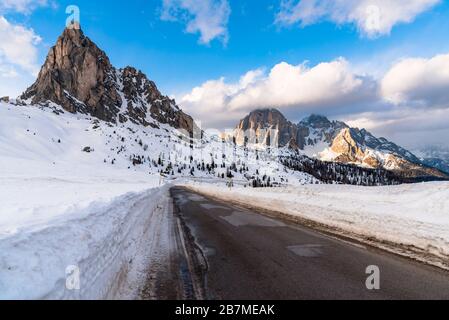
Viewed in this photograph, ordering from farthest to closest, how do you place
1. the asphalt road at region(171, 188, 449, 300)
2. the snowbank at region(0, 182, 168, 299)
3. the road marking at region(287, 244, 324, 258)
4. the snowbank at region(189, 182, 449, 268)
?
the snowbank at region(189, 182, 449, 268)
the road marking at region(287, 244, 324, 258)
the asphalt road at region(171, 188, 449, 300)
the snowbank at region(0, 182, 168, 299)

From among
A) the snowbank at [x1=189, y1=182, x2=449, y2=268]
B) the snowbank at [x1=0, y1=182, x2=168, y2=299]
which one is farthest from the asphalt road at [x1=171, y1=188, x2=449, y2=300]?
the snowbank at [x1=0, y1=182, x2=168, y2=299]

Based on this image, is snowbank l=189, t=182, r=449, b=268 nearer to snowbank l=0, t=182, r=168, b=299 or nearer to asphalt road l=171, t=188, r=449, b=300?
asphalt road l=171, t=188, r=449, b=300

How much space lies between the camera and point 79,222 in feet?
27.6

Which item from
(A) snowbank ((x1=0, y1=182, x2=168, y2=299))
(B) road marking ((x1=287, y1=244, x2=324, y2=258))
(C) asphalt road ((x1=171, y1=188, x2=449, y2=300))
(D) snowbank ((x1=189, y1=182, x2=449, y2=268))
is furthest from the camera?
(D) snowbank ((x1=189, y1=182, x2=449, y2=268))

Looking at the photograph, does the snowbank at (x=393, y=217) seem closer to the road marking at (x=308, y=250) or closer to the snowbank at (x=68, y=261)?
the road marking at (x=308, y=250)

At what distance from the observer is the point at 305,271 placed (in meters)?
6.88

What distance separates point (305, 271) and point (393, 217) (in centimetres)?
555

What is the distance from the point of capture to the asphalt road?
18.5 feet

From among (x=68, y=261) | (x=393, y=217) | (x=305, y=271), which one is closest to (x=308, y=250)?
(x=305, y=271)

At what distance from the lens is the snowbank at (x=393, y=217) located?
8609 mm

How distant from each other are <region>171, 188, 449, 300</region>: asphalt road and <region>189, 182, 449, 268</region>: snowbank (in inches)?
44.3

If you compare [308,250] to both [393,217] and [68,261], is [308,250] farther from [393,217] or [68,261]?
[68,261]

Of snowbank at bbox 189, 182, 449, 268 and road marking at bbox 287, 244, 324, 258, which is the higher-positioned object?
snowbank at bbox 189, 182, 449, 268
